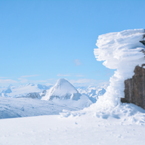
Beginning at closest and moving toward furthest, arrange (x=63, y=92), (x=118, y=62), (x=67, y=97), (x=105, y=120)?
(x=105, y=120)
(x=118, y=62)
(x=67, y=97)
(x=63, y=92)

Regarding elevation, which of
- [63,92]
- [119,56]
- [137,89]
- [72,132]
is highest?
[119,56]

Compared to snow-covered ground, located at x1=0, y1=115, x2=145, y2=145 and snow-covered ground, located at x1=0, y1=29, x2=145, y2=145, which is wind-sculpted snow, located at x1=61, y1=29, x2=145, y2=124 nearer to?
snow-covered ground, located at x1=0, y1=29, x2=145, y2=145

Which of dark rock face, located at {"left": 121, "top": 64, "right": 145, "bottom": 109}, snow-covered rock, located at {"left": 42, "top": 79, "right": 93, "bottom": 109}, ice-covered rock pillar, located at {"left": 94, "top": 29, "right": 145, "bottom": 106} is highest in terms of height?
ice-covered rock pillar, located at {"left": 94, "top": 29, "right": 145, "bottom": 106}

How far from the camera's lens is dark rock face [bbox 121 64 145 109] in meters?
13.2

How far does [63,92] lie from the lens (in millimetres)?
102625

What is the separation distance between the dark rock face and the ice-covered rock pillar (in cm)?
24

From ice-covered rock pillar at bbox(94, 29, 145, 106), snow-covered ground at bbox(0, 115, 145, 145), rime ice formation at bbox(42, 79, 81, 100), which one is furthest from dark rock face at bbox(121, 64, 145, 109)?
rime ice formation at bbox(42, 79, 81, 100)

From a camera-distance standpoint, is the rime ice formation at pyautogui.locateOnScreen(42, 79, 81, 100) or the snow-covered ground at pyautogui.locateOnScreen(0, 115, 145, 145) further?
the rime ice formation at pyautogui.locateOnScreen(42, 79, 81, 100)

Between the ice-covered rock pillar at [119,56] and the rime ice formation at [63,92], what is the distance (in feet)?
262

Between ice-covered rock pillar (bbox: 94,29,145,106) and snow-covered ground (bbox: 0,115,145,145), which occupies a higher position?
ice-covered rock pillar (bbox: 94,29,145,106)

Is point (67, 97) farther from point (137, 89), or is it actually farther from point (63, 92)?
point (137, 89)

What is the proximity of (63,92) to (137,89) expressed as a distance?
90.0 metres

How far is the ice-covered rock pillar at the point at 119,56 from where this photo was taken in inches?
516

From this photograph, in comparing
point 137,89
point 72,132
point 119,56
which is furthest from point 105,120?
point 119,56
